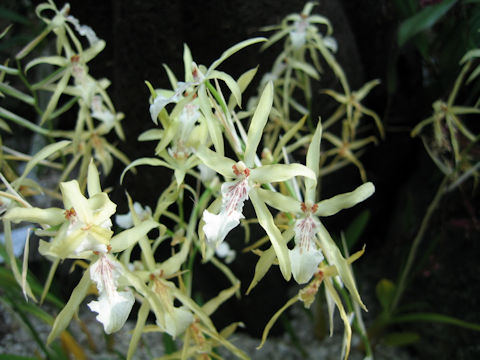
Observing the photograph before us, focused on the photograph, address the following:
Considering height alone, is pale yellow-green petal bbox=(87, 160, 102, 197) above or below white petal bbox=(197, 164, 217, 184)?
above

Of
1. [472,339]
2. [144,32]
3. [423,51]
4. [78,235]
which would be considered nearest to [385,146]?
[423,51]

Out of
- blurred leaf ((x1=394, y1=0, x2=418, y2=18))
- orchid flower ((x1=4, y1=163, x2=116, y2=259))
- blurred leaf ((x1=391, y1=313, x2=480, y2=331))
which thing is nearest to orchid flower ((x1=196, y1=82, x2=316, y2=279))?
orchid flower ((x1=4, y1=163, x2=116, y2=259))

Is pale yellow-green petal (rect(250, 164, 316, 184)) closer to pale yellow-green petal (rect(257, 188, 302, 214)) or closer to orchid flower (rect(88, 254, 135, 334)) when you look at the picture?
pale yellow-green petal (rect(257, 188, 302, 214))

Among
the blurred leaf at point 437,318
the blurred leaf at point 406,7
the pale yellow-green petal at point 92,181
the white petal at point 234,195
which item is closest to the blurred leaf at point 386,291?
the blurred leaf at point 437,318

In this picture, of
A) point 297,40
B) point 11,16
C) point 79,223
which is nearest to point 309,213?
point 79,223

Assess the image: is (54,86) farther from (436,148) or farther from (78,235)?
(436,148)

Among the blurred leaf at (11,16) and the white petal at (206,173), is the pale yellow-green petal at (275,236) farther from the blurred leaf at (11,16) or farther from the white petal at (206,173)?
the blurred leaf at (11,16)

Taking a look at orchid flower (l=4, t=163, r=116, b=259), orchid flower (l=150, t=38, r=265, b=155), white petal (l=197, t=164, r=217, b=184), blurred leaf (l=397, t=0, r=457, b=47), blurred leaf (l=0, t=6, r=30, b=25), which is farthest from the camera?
blurred leaf (l=0, t=6, r=30, b=25)
